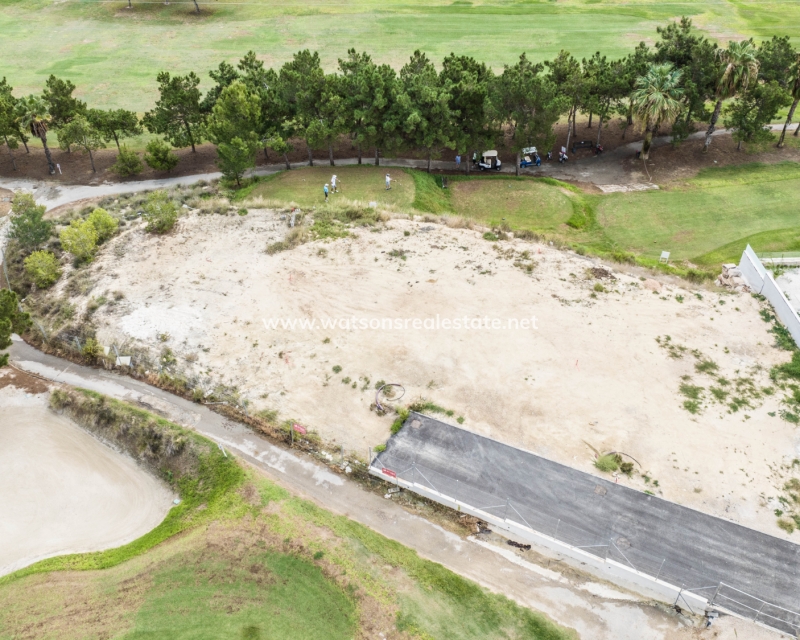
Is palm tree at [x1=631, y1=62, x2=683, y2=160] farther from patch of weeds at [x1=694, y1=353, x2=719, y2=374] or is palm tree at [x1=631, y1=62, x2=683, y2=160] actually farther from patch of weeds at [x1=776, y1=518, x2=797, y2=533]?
patch of weeds at [x1=776, y1=518, x2=797, y2=533]

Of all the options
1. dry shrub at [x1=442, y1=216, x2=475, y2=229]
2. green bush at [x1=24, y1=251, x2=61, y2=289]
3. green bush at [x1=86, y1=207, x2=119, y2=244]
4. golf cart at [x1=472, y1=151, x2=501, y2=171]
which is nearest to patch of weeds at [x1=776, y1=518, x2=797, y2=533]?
dry shrub at [x1=442, y1=216, x2=475, y2=229]

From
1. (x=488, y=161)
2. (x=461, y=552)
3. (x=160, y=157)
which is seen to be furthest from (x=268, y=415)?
(x=488, y=161)

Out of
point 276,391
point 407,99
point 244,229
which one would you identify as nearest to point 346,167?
point 407,99

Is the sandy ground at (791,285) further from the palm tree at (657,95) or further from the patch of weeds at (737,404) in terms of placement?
the palm tree at (657,95)

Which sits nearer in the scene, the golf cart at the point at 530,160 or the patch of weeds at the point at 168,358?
the patch of weeds at the point at 168,358

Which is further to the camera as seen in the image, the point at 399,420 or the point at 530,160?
the point at 530,160

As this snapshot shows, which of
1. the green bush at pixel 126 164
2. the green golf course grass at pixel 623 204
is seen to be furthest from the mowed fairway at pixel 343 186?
the green bush at pixel 126 164

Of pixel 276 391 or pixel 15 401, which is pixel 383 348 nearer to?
pixel 276 391

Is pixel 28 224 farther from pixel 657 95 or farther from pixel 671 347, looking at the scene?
pixel 657 95
